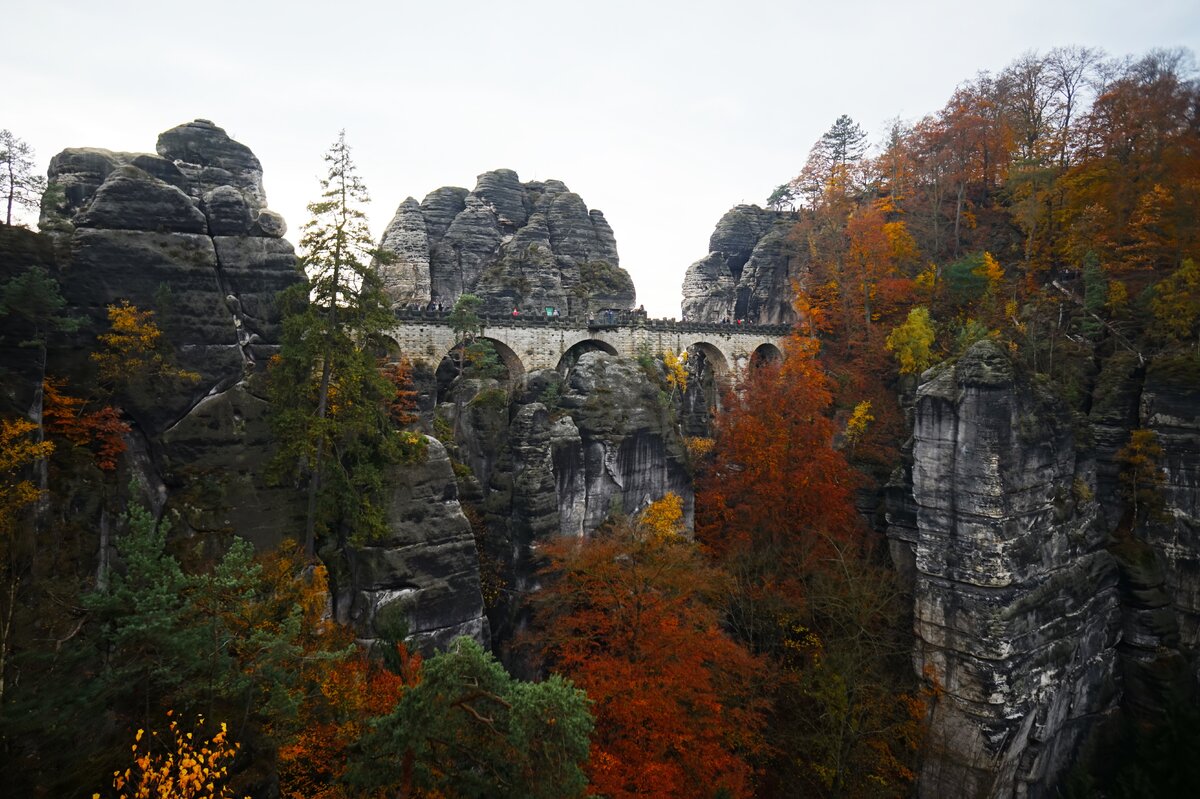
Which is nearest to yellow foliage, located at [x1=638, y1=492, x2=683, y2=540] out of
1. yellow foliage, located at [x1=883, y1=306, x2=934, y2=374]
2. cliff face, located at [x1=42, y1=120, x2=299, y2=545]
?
yellow foliage, located at [x1=883, y1=306, x2=934, y2=374]

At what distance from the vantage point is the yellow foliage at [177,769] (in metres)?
7.97

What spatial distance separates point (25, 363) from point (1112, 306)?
37.9 meters

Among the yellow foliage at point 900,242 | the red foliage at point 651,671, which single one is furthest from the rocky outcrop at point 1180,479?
the red foliage at point 651,671

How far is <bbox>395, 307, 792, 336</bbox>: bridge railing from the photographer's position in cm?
2997

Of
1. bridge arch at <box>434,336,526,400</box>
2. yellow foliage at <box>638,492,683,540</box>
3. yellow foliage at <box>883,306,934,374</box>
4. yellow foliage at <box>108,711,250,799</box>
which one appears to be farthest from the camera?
bridge arch at <box>434,336,526,400</box>

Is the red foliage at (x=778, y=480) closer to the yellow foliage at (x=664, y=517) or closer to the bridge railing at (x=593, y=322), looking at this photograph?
the yellow foliage at (x=664, y=517)

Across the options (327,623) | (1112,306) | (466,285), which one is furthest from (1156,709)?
(466,285)

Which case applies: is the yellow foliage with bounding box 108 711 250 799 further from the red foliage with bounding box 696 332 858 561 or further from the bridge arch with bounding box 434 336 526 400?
the bridge arch with bounding box 434 336 526 400

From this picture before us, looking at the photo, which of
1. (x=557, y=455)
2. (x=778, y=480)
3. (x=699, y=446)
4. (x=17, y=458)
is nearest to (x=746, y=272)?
(x=699, y=446)

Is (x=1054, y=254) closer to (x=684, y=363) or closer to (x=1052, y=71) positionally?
(x=1052, y=71)

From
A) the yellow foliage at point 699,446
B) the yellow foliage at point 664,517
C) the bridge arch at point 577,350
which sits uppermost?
the bridge arch at point 577,350

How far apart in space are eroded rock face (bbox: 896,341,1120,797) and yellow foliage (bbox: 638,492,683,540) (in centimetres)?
959

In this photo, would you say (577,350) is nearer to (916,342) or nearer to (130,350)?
(916,342)

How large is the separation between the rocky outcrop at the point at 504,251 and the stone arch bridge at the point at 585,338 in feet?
13.2
